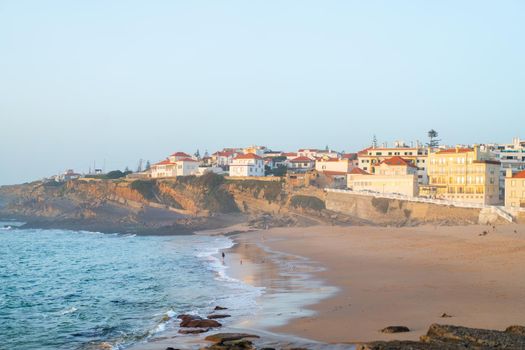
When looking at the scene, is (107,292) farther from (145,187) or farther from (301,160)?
(301,160)

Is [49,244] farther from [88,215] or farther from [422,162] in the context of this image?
[422,162]

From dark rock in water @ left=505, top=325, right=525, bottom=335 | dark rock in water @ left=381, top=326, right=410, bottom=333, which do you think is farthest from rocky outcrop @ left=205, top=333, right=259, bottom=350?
dark rock in water @ left=505, top=325, right=525, bottom=335

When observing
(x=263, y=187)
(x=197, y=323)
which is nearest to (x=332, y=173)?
(x=263, y=187)

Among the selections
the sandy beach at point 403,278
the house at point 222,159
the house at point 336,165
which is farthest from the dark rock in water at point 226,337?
the house at point 222,159

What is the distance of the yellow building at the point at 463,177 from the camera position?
176 ft

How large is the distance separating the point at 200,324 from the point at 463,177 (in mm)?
43228

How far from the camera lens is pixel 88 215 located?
7288 centimetres

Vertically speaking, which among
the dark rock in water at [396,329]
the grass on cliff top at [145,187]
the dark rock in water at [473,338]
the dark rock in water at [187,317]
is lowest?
the dark rock in water at [187,317]

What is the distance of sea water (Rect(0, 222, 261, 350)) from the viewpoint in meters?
18.3

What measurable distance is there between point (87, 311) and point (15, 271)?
1623cm

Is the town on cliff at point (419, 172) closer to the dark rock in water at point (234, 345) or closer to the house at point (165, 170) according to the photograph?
the house at point (165, 170)

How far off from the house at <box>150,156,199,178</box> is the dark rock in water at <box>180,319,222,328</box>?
68.3 m

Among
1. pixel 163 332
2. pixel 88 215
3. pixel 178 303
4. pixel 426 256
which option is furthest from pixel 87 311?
pixel 88 215

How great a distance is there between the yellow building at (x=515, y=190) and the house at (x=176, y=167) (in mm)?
47348
